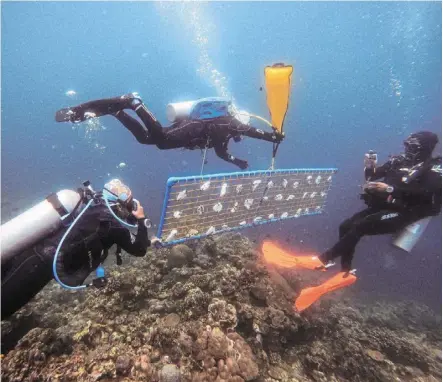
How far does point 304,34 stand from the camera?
75812mm

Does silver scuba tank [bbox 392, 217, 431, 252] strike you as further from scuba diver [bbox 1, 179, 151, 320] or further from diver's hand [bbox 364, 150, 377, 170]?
scuba diver [bbox 1, 179, 151, 320]

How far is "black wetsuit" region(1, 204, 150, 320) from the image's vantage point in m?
3.53

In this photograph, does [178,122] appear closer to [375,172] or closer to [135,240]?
[135,240]

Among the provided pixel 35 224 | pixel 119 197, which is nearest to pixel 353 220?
pixel 119 197

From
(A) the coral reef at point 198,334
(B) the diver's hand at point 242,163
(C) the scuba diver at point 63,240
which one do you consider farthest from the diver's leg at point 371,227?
(C) the scuba diver at point 63,240

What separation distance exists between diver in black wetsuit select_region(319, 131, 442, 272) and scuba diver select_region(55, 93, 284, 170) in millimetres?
3144

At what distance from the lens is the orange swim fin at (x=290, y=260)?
716 centimetres

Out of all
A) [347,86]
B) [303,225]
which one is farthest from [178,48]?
[303,225]

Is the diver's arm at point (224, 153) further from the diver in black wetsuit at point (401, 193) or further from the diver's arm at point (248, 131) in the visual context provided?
the diver in black wetsuit at point (401, 193)

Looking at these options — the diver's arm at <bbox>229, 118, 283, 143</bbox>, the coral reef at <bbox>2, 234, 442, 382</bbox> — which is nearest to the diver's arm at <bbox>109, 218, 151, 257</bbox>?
the coral reef at <bbox>2, 234, 442, 382</bbox>

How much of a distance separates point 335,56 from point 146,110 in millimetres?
95247

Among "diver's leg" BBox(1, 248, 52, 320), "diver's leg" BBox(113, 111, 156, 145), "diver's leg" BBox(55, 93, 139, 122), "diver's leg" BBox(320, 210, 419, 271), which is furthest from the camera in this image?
"diver's leg" BBox(320, 210, 419, 271)

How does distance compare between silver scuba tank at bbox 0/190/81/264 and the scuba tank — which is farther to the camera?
the scuba tank

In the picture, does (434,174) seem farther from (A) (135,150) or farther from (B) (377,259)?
(A) (135,150)
